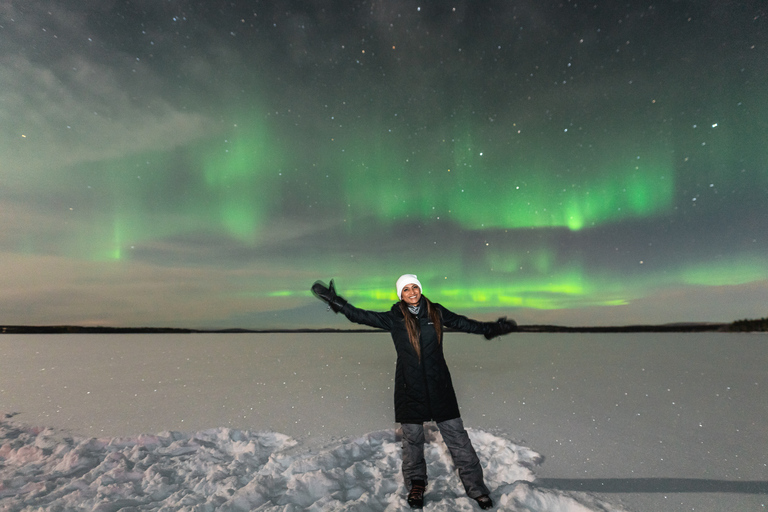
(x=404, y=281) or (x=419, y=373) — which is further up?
(x=404, y=281)

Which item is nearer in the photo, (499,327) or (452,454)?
(452,454)

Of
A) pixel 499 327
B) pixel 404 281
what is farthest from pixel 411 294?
pixel 499 327

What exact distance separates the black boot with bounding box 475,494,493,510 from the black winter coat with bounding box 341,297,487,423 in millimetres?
653

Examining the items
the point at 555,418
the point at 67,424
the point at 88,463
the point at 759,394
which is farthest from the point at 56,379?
the point at 759,394

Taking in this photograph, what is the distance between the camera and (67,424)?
6082 millimetres

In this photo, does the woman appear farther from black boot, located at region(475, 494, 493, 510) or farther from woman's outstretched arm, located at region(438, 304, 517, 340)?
black boot, located at region(475, 494, 493, 510)

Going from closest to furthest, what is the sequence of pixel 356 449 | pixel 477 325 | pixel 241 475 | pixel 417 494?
pixel 417 494
pixel 477 325
pixel 241 475
pixel 356 449

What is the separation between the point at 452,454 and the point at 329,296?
1871mm

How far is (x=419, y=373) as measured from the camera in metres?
3.41

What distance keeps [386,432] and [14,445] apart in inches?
201

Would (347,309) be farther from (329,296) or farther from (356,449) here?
(356,449)

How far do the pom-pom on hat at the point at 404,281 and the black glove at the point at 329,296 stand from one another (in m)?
0.55

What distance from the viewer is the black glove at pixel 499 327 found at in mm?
3714

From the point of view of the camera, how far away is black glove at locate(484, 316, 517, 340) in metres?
3.71
